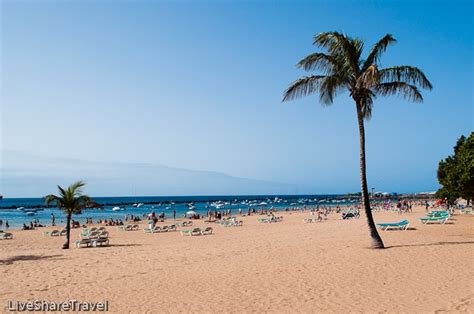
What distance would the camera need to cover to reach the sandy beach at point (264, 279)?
794 cm

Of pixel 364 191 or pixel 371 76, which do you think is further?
pixel 364 191

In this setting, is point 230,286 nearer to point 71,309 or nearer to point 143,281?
point 143,281

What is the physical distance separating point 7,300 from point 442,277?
1050 cm

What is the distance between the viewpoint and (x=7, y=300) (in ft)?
28.0

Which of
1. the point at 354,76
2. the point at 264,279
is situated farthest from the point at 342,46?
the point at 264,279

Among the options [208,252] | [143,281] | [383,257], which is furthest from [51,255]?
[383,257]

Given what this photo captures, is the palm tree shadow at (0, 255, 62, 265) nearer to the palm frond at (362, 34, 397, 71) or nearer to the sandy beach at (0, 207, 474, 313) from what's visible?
the sandy beach at (0, 207, 474, 313)

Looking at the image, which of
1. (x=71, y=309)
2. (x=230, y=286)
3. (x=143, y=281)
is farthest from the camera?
(x=143, y=281)

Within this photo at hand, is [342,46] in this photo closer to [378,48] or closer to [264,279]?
[378,48]

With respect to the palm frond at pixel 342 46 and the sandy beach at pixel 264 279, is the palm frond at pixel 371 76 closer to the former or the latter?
the palm frond at pixel 342 46

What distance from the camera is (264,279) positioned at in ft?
33.2

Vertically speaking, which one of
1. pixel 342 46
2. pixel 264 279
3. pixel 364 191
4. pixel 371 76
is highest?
pixel 342 46

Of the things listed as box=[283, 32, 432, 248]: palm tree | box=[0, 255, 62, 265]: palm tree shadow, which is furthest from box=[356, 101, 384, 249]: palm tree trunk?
box=[0, 255, 62, 265]: palm tree shadow

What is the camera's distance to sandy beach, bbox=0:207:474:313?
794 centimetres
